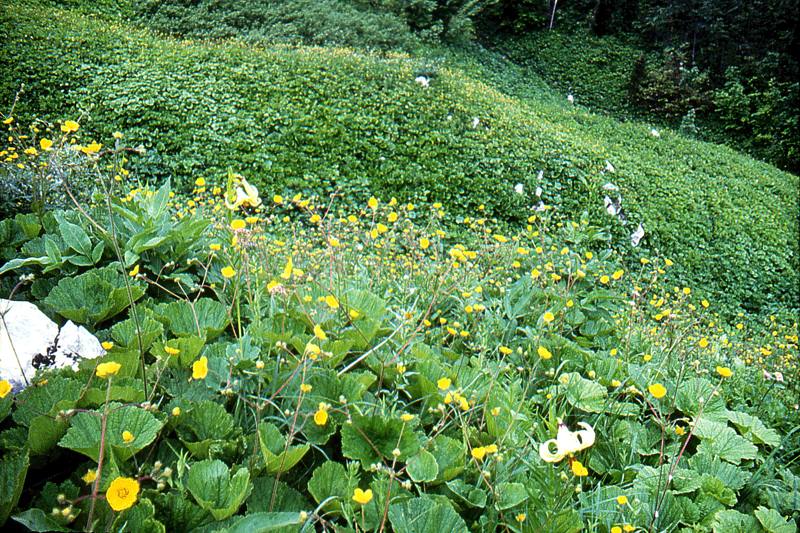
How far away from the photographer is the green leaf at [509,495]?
1.19 meters

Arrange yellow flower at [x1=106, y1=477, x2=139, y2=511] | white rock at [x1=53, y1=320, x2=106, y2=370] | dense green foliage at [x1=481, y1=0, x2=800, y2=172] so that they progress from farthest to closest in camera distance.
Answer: dense green foliage at [x1=481, y1=0, x2=800, y2=172], white rock at [x1=53, y1=320, x2=106, y2=370], yellow flower at [x1=106, y1=477, x2=139, y2=511]

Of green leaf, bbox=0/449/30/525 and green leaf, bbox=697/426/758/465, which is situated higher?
green leaf, bbox=0/449/30/525

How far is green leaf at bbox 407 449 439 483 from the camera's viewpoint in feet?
3.88

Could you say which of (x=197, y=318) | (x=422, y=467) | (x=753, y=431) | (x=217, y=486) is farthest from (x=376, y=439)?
(x=753, y=431)

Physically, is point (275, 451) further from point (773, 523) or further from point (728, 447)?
point (728, 447)

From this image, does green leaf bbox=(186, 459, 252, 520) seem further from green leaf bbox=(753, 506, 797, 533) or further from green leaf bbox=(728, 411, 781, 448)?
green leaf bbox=(728, 411, 781, 448)

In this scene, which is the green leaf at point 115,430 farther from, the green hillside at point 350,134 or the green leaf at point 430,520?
the green hillside at point 350,134

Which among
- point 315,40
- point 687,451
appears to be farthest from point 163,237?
point 315,40

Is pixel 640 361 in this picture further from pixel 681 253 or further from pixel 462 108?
pixel 462 108

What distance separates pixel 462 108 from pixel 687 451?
595 centimetres

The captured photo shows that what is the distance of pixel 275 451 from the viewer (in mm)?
1141

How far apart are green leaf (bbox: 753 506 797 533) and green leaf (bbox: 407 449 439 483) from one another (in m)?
0.92

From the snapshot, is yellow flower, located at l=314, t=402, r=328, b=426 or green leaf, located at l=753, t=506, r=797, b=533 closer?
yellow flower, located at l=314, t=402, r=328, b=426

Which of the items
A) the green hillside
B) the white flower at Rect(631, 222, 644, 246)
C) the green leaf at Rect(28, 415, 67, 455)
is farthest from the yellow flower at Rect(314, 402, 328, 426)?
the white flower at Rect(631, 222, 644, 246)
